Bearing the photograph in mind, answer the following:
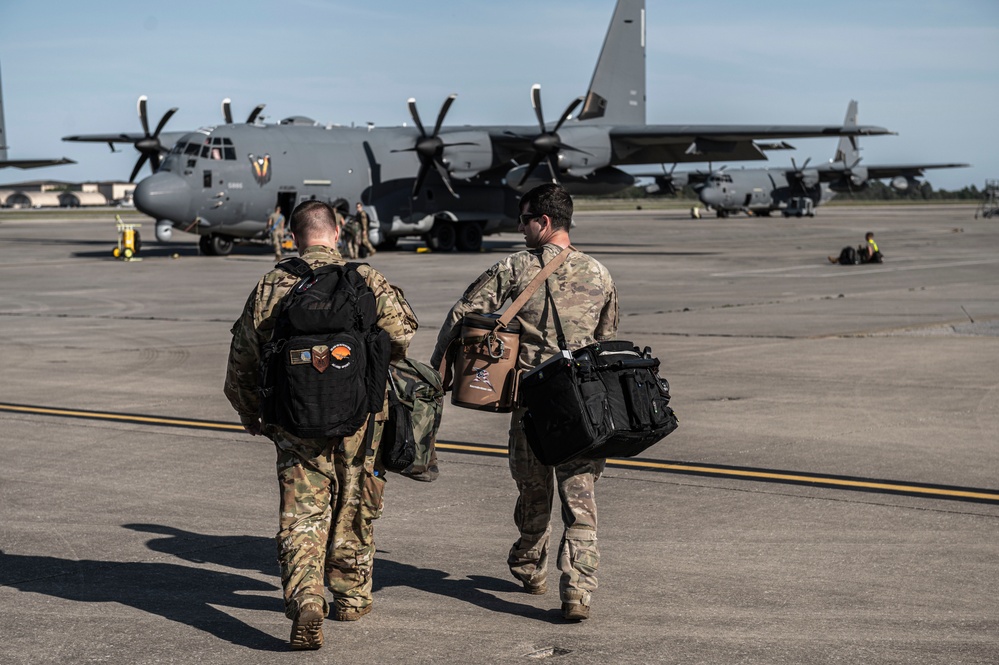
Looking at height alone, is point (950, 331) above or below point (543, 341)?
below

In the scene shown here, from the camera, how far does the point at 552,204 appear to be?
5.71 m

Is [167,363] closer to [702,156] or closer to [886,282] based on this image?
[886,282]

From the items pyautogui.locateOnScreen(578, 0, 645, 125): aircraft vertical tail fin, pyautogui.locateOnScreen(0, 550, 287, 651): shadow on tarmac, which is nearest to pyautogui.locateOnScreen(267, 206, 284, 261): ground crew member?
pyautogui.locateOnScreen(578, 0, 645, 125): aircraft vertical tail fin

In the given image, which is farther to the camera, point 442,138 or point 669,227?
point 669,227

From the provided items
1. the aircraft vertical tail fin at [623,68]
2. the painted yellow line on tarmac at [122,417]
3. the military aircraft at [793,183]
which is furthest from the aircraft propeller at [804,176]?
the painted yellow line on tarmac at [122,417]

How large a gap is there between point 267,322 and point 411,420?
77 cm

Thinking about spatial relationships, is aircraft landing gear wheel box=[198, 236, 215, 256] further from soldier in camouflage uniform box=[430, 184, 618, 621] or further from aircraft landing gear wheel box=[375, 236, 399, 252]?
soldier in camouflage uniform box=[430, 184, 618, 621]

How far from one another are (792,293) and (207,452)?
15.8 m

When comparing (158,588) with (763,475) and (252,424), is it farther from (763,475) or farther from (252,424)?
(763,475)

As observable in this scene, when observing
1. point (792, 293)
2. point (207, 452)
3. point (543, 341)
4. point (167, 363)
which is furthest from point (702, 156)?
point (543, 341)

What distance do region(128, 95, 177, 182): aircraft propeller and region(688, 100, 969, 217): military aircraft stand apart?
4134cm

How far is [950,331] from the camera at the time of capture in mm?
16344

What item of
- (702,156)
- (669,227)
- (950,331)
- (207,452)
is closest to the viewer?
(207,452)

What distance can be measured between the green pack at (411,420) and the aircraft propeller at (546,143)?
30.3 m
